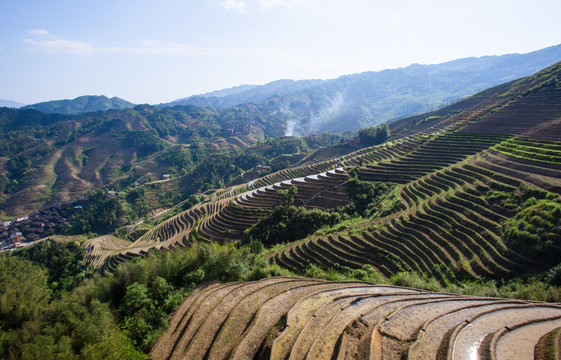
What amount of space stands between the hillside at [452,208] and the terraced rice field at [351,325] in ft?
19.7

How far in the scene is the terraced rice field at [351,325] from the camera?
8.56 meters

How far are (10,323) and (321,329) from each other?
52.8 ft

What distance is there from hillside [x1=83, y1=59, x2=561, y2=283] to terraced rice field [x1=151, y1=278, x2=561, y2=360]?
600cm

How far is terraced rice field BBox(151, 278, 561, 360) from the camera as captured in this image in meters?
8.56

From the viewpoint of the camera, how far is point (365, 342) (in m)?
9.14

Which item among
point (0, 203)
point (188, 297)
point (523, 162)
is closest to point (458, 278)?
point (188, 297)

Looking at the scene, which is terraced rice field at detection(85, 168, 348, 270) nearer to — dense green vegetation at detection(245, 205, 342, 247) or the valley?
the valley

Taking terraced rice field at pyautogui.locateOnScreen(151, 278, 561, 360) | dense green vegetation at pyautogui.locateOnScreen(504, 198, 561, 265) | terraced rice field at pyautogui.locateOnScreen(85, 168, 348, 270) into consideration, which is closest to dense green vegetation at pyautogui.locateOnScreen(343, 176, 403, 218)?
terraced rice field at pyautogui.locateOnScreen(85, 168, 348, 270)

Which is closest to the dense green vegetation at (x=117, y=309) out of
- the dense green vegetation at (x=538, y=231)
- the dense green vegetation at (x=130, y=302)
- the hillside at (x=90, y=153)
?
the dense green vegetation at (x=130, y=302)

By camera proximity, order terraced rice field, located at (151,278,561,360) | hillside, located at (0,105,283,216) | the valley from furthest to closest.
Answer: hillside, located at (0,105,283,216), the valley, terraced rice field, located at (151,278,561,360)

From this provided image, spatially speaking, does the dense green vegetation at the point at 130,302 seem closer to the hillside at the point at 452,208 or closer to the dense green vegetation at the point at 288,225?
the hillside at the point at 452,208

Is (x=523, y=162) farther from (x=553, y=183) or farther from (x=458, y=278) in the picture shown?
(x=458, y=278)

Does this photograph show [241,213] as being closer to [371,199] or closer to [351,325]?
[371,199]

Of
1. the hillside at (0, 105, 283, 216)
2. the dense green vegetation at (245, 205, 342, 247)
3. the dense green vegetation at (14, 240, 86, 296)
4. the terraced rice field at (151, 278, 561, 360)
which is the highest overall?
the hillside at (0, 105, 283, 216)
